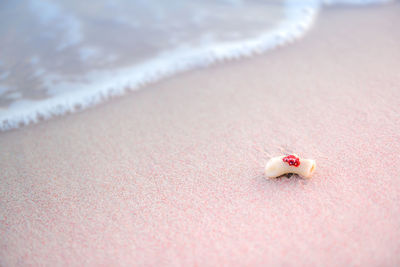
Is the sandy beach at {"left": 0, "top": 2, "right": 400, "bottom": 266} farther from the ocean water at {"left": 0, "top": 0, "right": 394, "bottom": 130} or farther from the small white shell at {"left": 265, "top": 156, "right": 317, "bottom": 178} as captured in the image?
the ocean water at {"left": 0, "top": 0, "right": 394, "bottom": 130}

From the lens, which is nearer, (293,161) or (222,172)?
(293,161)

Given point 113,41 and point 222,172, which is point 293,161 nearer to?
point 222,172

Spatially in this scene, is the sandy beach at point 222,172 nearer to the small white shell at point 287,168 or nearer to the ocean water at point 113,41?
the small white shell at point 287,168

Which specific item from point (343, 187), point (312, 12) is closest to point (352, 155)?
point (343, 187)

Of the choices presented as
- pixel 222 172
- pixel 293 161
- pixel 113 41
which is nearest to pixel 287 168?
pixel 293 161

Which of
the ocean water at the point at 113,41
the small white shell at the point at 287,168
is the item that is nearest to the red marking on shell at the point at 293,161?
the small white shell at the point at 287,168

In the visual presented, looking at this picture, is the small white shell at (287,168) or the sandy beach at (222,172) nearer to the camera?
the sandy beach at (222,172)

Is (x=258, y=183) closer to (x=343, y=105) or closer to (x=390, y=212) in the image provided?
(x=390, y=212)

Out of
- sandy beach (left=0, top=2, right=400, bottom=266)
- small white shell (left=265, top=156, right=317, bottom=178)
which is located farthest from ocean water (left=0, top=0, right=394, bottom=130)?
small white shell (left=265, top=156, right=317, bottom=178)
